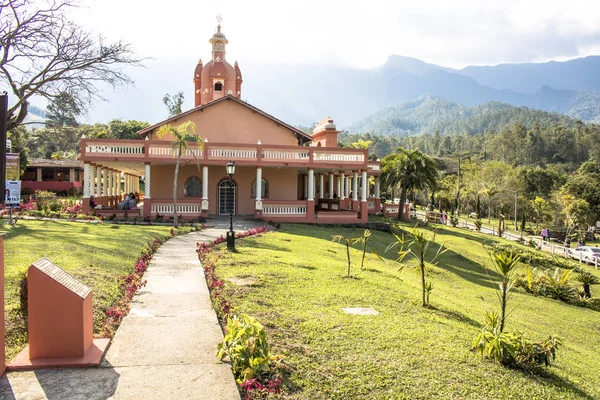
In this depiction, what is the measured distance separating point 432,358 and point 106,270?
6915mm

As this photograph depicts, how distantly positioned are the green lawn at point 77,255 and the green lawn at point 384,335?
2219mm

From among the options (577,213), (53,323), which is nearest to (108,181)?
(53,323)

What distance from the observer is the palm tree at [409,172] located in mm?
33062

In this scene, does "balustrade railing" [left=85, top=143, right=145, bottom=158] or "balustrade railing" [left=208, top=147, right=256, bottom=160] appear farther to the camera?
"balustrade railing" [left=208, top=147, right=256, bottom=160]

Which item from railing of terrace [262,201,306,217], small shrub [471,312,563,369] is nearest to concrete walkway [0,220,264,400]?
small shrub [471,312,563,369]

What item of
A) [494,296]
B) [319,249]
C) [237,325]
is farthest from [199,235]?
[237,325]

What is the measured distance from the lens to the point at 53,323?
508 centimetres

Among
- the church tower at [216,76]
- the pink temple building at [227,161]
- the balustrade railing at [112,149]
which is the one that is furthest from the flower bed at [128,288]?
the church tower at [216,76]

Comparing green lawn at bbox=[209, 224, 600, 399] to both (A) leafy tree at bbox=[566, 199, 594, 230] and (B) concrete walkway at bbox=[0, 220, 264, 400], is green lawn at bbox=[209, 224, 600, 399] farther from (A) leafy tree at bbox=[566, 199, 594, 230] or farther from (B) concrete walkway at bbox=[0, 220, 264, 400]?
(A) leafy tree at bbox=[566, 199, 594, 230]

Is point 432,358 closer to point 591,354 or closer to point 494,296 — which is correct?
point 591,354

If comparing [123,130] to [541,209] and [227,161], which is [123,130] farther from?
[541,209]

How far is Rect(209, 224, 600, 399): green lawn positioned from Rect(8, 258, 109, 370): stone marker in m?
2.28

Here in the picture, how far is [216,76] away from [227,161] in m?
12.1

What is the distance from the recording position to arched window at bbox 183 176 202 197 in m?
27.0
